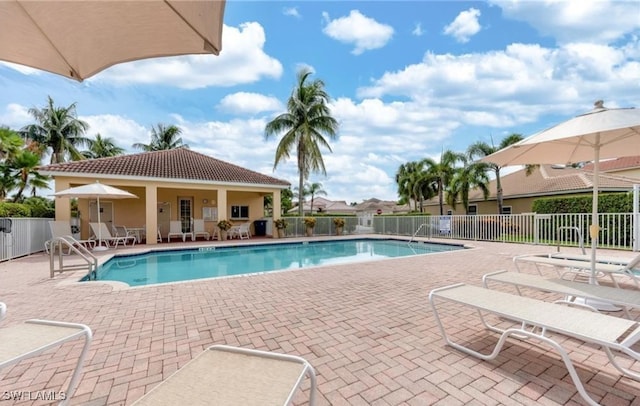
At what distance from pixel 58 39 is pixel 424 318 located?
4.65m

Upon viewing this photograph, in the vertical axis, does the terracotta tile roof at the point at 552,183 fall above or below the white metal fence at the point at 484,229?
above

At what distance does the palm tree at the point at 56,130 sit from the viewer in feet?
87.7

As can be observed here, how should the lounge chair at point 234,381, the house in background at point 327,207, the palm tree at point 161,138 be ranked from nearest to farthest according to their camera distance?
1. the lounge chair at point 234,381
2. the palm tree at point 161,138
3. the house in background at point 327,207

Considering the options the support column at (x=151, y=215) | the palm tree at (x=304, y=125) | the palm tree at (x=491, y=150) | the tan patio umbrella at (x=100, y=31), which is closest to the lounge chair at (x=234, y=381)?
the tan patio umbrella at (x=100, y=31)

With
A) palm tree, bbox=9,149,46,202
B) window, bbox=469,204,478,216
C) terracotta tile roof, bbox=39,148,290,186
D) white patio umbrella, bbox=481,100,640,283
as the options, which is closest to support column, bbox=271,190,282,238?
terracotta tile roof, bbox=39,148,290,186

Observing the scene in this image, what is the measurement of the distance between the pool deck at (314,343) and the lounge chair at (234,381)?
65 cm

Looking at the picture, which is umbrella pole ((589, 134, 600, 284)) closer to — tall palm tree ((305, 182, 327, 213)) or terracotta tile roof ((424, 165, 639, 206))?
terracotta tile roof ((424, 165, 639, 206))

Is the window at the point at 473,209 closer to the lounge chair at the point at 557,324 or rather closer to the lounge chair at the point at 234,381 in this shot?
the lounge chair at the point at 557,324

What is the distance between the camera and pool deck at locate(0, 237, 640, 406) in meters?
2.33

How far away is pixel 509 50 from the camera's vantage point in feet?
35.3

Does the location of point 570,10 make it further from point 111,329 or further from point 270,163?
point 270,163

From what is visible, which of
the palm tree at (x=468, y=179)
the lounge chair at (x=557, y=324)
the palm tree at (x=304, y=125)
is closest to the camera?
the lounge chair at (x=557, y=324)

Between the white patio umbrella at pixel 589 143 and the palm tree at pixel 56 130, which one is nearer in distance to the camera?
the white patio umbrella at pixel 589 143

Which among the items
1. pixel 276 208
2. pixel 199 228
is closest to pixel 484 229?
pixel 276 208
